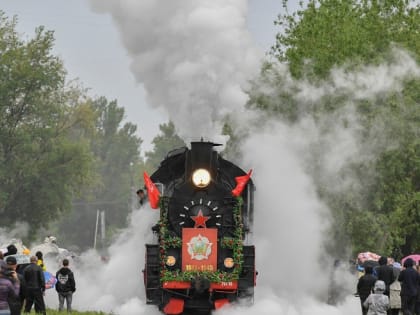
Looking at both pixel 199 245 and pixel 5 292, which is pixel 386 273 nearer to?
pixel 199 245

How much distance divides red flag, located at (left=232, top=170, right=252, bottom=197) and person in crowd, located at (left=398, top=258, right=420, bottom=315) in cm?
350

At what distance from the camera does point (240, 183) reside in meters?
22.5

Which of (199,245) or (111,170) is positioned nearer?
(199,245)

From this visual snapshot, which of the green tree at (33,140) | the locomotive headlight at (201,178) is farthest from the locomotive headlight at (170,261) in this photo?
the green tree at (33,140)

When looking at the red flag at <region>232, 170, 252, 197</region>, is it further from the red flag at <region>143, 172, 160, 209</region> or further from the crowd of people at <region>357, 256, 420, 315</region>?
the crowd of people at <region>357, 256, 420, 315</region>

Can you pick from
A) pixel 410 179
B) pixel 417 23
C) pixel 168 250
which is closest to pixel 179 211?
pixel 168 250

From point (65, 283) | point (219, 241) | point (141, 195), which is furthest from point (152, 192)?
point (65, 283)

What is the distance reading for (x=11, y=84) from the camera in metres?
61.5

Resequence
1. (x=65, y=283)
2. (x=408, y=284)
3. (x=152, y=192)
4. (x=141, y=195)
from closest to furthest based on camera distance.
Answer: (x=408, y=284)
(x=152, y=192)
(x=141, y=195)
(x=65, y=283)

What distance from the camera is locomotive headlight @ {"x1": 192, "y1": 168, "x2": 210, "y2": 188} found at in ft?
72.4

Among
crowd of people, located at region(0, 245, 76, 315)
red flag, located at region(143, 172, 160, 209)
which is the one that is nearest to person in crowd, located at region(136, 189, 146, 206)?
red flag, located at region(143, 172, 160, 209)

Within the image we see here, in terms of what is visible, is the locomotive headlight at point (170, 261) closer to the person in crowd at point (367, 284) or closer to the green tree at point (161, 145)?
the person in crowd at point (367, 284)

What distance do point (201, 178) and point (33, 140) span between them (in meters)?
42.3

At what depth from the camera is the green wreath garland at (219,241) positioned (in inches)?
866
